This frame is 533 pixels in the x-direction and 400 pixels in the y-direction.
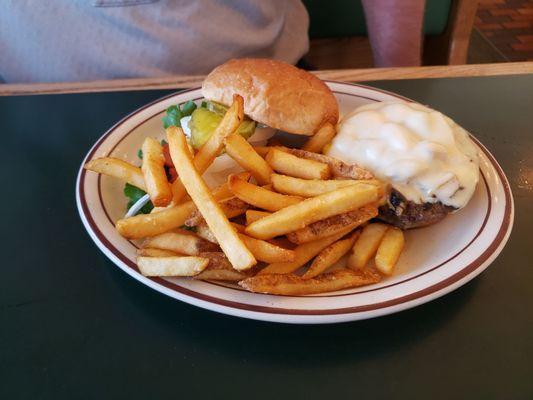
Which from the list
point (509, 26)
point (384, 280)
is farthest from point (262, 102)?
point (509, 26)

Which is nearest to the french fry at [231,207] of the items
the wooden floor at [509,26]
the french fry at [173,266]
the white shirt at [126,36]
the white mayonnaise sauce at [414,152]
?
the french fry at [173,266]

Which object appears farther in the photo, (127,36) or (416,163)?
(127,36)

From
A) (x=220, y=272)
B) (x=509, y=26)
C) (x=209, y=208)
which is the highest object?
(x=209, y=208)

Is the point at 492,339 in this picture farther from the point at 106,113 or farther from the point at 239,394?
the point at 106,113

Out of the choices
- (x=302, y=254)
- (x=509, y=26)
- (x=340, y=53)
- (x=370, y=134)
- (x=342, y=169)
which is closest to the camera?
(x=302, y=254)

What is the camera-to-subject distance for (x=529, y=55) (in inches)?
179

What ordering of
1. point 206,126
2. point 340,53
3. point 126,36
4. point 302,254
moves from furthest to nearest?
point 340,53
point 126,36
point 206,126
point 302,254

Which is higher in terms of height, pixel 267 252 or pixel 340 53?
pixel 267 252

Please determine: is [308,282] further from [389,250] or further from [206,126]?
[206,126]

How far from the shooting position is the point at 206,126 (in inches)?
58.9

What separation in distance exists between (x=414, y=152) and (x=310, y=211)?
384 millimetres

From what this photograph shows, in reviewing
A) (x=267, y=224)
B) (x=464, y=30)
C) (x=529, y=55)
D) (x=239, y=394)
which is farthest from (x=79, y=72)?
(x=529, y=55)

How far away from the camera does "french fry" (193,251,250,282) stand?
1007 millimetres

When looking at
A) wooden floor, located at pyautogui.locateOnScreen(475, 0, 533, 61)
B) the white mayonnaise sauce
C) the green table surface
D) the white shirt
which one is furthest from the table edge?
wooden floor, located at pyautogui.locateOnScreen(475, 0, 533, 61)
